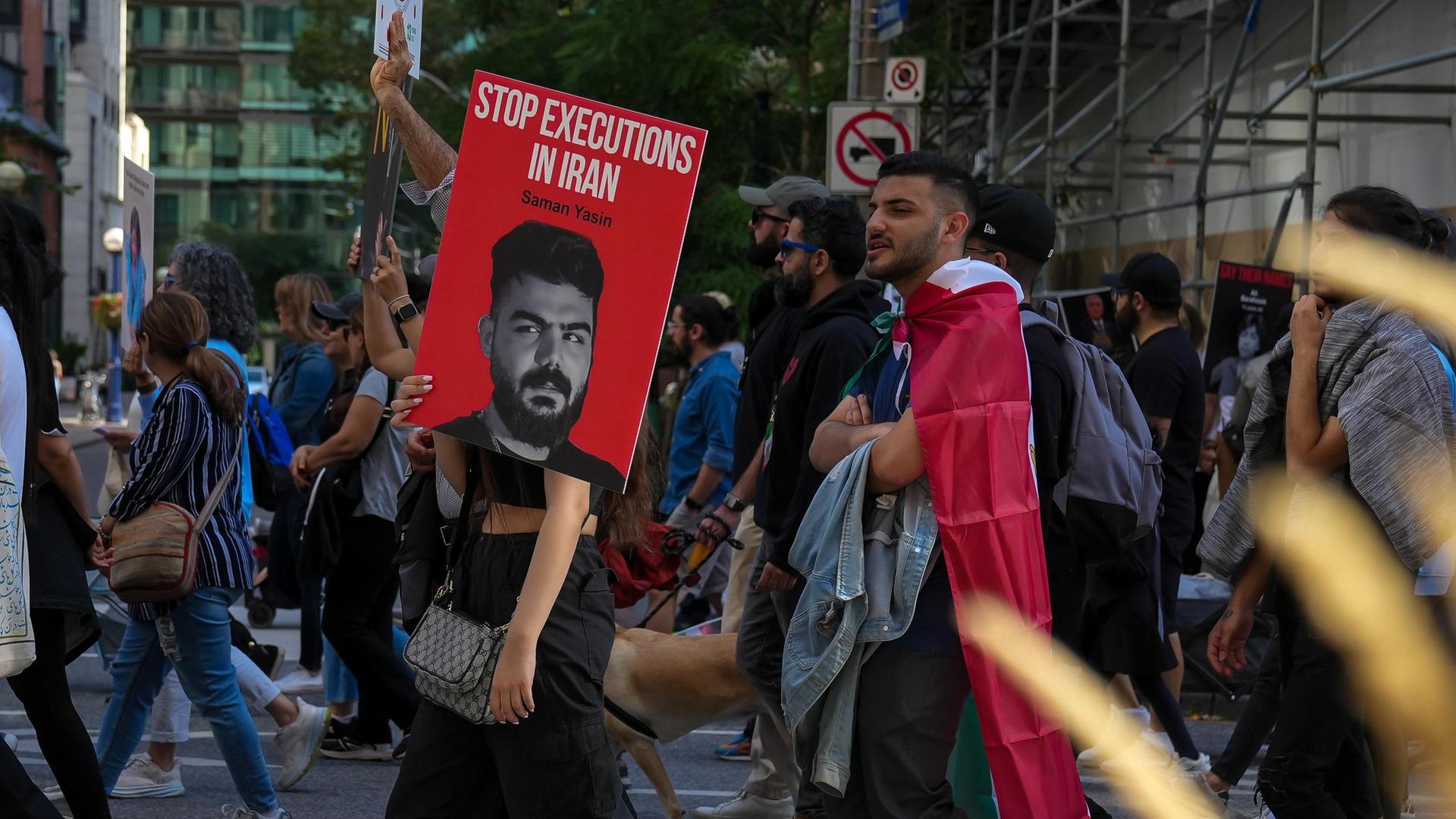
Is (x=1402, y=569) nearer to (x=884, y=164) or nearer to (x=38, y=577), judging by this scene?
(x=884, y=164)

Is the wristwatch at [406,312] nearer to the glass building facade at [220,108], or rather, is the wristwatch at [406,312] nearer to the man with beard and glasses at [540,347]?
the man with beard and glasses at [540,347]

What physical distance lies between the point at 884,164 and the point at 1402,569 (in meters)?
1.60

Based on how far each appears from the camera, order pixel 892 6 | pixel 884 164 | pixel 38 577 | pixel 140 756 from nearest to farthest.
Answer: pixel 884 164, pixel 38 577, pixel 140 756, pixel 892 6

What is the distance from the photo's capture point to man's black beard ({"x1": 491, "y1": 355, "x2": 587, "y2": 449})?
11.1ft

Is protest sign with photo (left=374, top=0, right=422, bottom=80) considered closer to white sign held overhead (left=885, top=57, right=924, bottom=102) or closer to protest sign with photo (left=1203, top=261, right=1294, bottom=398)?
protest sign with photo (left=1203, top=261, right=1294, bottom=398)

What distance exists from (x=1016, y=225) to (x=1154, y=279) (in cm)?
272

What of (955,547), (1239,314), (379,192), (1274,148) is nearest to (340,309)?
(379,192)

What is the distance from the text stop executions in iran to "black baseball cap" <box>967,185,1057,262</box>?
53.6 inches

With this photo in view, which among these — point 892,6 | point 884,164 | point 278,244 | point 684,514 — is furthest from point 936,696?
point 278,244

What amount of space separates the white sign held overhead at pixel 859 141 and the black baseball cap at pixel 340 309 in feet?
13.4

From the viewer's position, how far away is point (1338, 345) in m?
4.39

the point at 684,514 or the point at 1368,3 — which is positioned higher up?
the point at 1368,3

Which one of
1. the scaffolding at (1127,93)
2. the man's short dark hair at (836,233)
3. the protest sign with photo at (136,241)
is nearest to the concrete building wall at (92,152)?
the scaffolding at (1127,93)

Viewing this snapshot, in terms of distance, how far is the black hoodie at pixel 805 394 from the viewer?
205 inches
